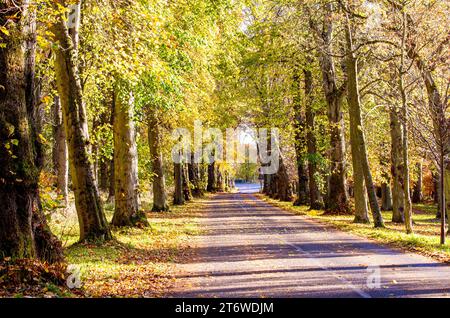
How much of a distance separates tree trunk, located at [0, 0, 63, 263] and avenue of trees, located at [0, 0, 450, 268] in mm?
23

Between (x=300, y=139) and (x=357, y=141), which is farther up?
(x=300, y=139)

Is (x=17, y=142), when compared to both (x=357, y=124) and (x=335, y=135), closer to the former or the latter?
(x=357, y=124)

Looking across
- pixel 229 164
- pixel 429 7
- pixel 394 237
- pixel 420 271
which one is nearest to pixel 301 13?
pixel 429 7

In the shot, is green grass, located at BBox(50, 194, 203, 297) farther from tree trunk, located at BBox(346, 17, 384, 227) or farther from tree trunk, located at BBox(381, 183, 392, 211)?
tree trunk, located at BBox(381, 183, 392, 211)

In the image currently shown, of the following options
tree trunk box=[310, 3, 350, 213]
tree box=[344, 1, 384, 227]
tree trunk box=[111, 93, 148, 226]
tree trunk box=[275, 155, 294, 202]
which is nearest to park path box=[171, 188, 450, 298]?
tree trunk box=[111, 93, 148, 226]

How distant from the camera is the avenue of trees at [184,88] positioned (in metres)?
9.48

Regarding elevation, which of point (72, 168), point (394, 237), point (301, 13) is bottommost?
point (394, 237)

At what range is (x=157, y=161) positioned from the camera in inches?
1244

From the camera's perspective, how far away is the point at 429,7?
18.9 meters

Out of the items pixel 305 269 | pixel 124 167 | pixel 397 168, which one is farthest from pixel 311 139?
pixel 305 269

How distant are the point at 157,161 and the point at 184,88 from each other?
28.3ft

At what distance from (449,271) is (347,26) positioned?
14.4m

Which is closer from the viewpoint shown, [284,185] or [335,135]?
[335,135]
